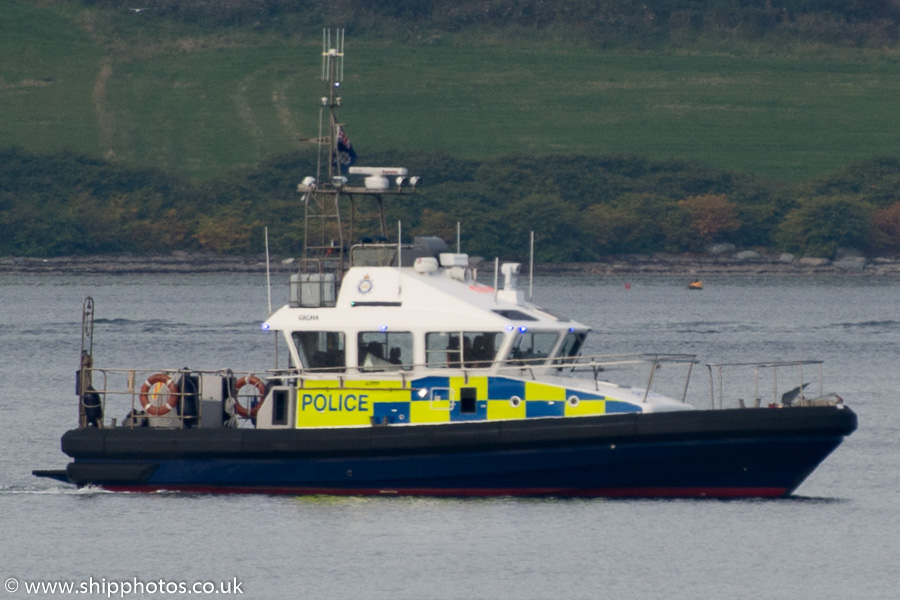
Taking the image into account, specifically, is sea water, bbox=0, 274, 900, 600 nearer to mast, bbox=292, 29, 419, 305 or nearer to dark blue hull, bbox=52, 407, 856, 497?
dark blue hull, bbox=52, 407, 856, 497

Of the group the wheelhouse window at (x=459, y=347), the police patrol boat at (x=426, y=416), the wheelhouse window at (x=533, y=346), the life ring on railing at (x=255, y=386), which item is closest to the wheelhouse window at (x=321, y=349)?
the police patrol boat at (x=426, y=416)

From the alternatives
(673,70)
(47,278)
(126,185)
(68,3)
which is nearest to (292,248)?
(47,278)

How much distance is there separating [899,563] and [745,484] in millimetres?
2289

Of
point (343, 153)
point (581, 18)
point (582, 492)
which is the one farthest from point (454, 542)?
point (581, 18)

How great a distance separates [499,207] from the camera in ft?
414

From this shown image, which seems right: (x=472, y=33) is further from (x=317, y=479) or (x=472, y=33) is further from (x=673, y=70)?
(x=317, y=479)

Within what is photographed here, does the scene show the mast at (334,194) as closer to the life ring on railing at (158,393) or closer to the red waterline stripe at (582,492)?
the life ring on railing at (158,393)

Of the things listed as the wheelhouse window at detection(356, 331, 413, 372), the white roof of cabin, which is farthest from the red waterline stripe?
the white roof of cabin

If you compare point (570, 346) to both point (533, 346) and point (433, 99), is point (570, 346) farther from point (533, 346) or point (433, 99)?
point (433, 99)

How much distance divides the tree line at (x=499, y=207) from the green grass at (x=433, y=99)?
13306 mm

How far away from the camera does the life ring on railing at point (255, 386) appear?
20.5 m

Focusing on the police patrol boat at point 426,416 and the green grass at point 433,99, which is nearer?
the police patrol boat at point 426,416

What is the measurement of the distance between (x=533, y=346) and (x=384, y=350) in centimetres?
167

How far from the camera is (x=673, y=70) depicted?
17612cm
